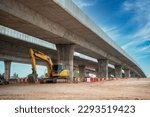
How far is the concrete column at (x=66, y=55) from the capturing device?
1491 inches

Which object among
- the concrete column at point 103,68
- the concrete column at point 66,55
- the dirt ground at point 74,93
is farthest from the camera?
the concrete column at point 103,68

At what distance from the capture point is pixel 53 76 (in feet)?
106

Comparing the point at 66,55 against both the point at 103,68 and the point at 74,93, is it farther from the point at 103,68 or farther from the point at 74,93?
the point at 103,68

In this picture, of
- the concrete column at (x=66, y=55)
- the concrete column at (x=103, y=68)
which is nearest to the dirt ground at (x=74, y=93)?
the concrete column at (x=66, y=55)

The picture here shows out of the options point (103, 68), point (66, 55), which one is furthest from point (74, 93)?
point (103, 68)

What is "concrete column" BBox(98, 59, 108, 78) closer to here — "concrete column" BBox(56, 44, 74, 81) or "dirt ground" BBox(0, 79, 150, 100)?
"concrete column" BBox(56, 44, 74, 81)

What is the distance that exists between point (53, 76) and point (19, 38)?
38.9ft

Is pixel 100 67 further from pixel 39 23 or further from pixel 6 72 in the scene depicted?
pixel 39 23

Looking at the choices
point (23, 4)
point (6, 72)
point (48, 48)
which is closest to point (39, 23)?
point (23, 4)

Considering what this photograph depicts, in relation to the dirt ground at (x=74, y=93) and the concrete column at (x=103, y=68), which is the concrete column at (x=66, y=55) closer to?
the dirt ground at (x=74, y=93)

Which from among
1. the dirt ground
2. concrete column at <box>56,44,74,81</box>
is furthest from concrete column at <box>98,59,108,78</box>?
the dirt ground

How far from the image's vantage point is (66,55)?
3822 cm

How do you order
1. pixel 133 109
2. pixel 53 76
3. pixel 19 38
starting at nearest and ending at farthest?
pixel 133 109 < pixel 53 76 < pixel 19 38

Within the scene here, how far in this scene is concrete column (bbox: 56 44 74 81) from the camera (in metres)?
37.9
